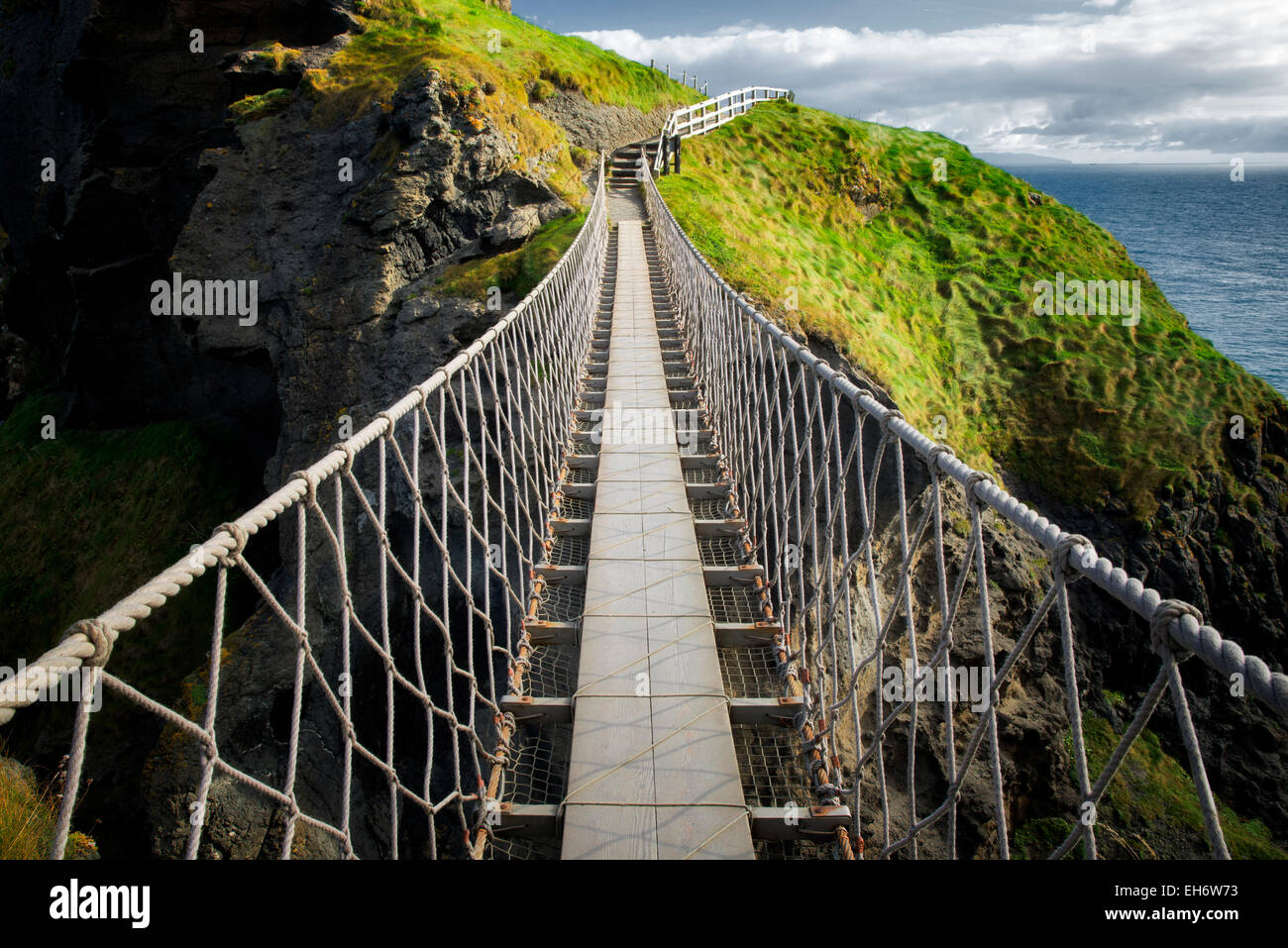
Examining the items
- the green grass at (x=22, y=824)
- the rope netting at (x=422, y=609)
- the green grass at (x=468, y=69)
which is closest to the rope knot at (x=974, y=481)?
the rope netting at (x=422, y=609)

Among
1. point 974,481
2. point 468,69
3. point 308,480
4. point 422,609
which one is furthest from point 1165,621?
point 468,69

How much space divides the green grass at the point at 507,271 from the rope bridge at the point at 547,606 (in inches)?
20.8

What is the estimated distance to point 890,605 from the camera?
25.0 ft

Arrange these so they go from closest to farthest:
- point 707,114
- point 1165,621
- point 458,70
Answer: point 1165,621 < point 458,70 < point 707,114

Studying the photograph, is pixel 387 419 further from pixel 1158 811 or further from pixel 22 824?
pixel 1158 811

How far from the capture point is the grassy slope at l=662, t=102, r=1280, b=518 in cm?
1159

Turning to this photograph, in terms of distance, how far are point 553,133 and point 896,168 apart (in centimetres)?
1155

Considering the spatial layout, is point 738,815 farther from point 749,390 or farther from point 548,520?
point 749,390

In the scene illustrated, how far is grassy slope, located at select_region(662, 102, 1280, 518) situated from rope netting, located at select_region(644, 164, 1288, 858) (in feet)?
7.15

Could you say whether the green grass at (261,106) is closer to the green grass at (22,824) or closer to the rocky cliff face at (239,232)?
the rocky cliff face at (239,232)

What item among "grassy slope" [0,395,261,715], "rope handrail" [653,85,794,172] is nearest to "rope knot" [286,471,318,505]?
"grassy slope" [0,395,261,715]

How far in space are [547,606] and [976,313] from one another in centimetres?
1436

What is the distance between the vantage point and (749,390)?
4.69 meters

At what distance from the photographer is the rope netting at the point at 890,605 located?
51.8 inches
